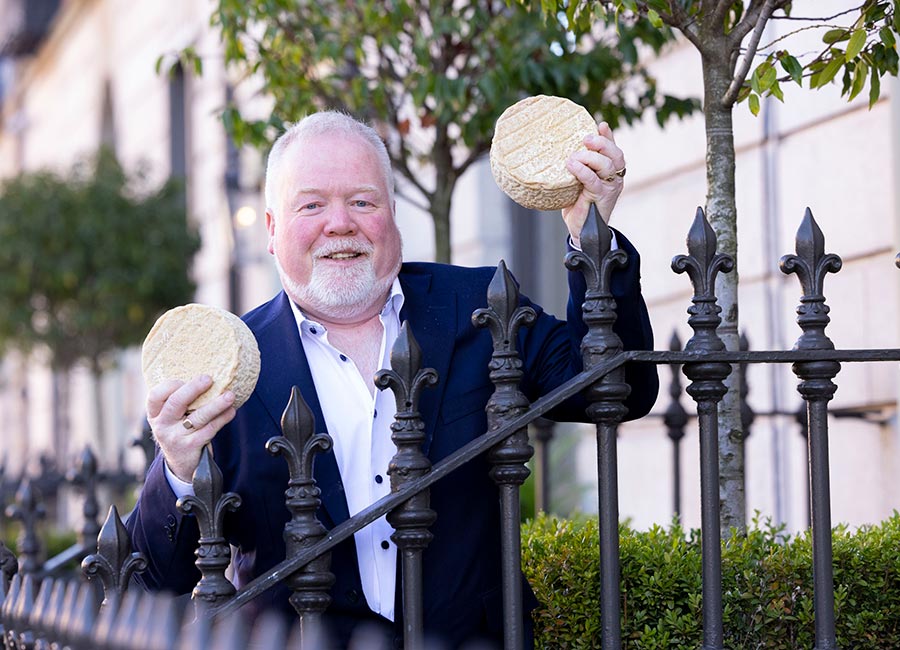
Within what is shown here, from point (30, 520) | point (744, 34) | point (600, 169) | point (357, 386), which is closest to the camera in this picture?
point (600, 169)

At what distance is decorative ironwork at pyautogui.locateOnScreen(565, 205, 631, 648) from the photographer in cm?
247

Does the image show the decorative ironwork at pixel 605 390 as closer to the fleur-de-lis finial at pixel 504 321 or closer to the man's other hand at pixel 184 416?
the fleur-de-lis finial at pixel 504 321

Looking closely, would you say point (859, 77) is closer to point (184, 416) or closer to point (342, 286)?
point (342, 286)

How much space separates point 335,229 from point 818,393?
47.1 inches

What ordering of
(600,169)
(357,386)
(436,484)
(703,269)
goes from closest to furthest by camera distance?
(703,269), (600,169), (436,484), (357,386)

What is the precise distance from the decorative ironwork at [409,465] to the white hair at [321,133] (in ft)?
2.72

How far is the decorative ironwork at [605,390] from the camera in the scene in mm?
2469

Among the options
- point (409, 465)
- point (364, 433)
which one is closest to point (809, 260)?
point (409, 465)

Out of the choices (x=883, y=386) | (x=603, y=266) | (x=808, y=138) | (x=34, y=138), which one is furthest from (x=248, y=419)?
(x=34, y=138)

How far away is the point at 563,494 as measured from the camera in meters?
7.91

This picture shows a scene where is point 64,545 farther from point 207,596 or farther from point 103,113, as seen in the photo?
point 103,113

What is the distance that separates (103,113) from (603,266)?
18421mm

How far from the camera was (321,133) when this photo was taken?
10.1 ft

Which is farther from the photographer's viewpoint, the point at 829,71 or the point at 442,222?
the point at 442,222
